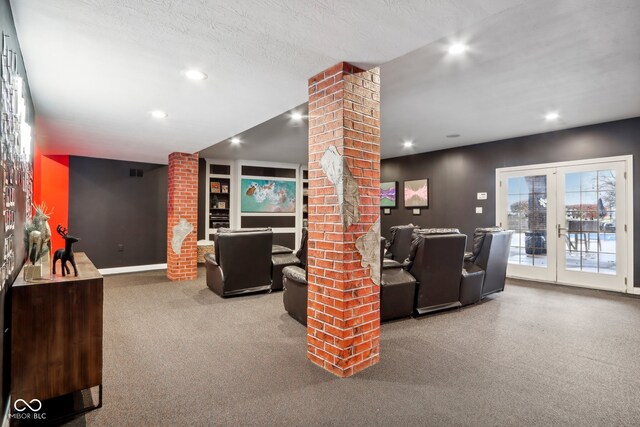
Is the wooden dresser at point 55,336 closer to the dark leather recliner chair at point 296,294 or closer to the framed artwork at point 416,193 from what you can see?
the dark leather recliner chair at point 296,294

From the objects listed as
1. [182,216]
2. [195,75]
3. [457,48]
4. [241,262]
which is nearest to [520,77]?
[457,48]

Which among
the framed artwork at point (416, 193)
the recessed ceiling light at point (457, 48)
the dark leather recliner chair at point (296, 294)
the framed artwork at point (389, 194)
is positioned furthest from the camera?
the framed artwork at point (389, 194)

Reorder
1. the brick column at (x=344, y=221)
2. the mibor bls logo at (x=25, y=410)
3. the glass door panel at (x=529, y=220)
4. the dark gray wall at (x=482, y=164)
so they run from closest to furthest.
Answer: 1. the mibor bls logo at (x=25, y=410)
2. the brick column at (x=344, y=221)
3. the dark gray wall at (x=482, y=164)
4. the glass door panel at (x=529, y=220)

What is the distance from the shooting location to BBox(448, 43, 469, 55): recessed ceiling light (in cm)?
292

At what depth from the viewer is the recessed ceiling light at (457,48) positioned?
9.59 ft

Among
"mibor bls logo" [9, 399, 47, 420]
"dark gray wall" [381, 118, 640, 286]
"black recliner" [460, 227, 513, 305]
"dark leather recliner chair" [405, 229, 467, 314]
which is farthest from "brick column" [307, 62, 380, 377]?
"dark gray wall" [381, 118, 640, 286]

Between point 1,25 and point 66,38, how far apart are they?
2.08 feet

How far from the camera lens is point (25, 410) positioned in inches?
79.3

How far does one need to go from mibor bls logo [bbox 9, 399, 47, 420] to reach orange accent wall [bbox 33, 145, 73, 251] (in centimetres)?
568

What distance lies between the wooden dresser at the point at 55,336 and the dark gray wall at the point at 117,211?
227 inches

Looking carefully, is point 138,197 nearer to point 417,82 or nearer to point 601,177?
point 417,82

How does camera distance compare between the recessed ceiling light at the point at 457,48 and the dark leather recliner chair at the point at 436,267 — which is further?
the dark leather recliner chair at the point at 436,267

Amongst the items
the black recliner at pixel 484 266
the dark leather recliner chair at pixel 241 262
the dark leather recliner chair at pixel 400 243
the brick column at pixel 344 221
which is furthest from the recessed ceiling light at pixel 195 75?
the dark leather recliner chair at pixel 400 243

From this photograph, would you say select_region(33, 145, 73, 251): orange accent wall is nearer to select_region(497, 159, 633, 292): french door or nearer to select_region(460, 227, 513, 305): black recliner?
select_region(460, 227, 513, 305): black recliner
